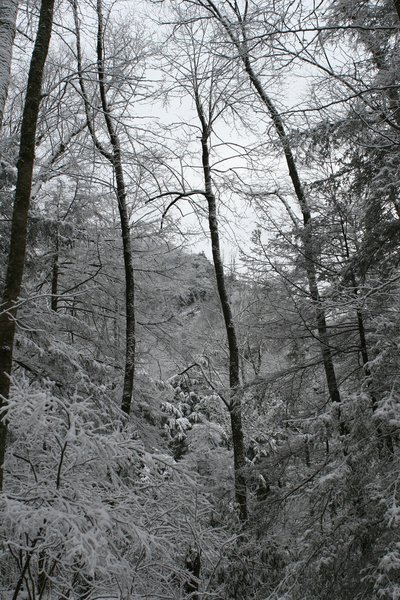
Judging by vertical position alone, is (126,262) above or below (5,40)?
below

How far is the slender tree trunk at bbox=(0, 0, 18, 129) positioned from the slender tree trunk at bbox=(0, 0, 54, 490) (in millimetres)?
280

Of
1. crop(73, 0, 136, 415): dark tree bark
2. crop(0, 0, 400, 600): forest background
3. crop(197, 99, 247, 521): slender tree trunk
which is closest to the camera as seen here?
crop(0, 0, 400, 600): forest background

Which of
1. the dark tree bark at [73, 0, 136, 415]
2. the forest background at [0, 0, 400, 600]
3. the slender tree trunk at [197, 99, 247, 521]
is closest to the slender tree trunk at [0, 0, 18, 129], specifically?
the forest background at [0, 0, 400, 600]

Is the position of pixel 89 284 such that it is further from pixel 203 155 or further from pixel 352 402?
pixel 352 402

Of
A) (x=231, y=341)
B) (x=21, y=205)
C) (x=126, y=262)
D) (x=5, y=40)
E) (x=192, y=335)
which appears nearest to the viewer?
(x=21, y=205)

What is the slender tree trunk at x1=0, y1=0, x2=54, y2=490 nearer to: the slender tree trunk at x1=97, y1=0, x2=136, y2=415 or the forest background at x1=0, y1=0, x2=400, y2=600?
the forest background at x1=0, y1=0, x2=400, y2=600

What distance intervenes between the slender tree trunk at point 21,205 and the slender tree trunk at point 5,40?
280mm

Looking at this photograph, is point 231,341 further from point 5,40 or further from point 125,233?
point 5,40

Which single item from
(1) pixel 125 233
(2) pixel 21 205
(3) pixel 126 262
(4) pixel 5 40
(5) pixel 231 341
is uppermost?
(1) pixel 125 233

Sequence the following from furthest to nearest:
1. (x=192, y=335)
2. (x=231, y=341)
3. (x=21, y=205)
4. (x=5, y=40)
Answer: (x=192, y=335) < (x=231, y=341) < (x=5, y=40) < (x=21, y=205)

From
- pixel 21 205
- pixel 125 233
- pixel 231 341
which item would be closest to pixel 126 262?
pixel 125 233

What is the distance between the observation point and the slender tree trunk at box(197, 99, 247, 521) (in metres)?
8.49

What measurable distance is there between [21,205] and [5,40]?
178cm

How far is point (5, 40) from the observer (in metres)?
4.69
